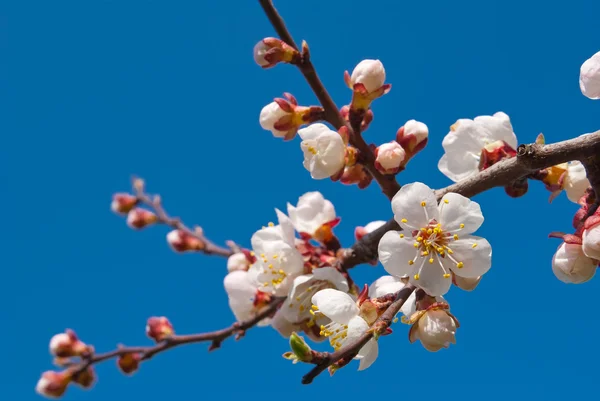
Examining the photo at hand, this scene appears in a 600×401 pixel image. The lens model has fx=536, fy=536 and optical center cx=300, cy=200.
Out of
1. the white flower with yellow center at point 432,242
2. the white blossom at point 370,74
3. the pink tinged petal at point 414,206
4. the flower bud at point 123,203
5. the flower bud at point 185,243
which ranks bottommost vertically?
the white flower with yellow center at point 432,242

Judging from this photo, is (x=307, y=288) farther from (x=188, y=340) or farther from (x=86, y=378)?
(x=86, y=378)

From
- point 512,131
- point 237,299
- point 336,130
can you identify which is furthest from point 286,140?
point 512,131

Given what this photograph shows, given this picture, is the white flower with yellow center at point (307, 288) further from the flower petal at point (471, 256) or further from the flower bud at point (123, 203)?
the flower bud at point (123, 203)

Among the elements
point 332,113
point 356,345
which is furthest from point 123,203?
point 356,345

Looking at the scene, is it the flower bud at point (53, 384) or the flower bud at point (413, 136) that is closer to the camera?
the flower bud at point (413, 136)

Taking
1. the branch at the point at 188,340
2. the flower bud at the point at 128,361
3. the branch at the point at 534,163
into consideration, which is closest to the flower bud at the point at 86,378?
the branch at the point at 188,340

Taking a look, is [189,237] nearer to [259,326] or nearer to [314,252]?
[259,326]
